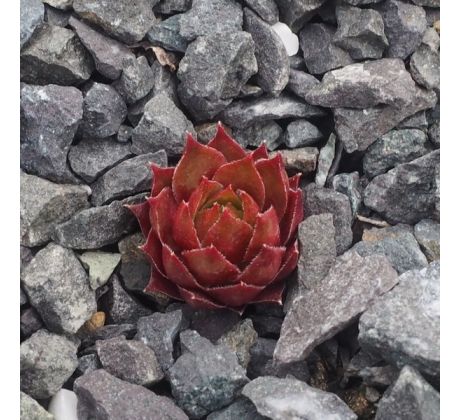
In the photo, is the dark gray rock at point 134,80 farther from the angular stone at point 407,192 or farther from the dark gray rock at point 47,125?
the angular stone at point 407,192

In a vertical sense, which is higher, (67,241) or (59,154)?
(59,154)

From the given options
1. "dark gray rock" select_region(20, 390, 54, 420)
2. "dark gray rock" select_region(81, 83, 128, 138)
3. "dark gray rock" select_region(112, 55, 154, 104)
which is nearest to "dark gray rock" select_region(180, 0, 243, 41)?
"dark gray rock" select_region(112, 55, 154, 104)

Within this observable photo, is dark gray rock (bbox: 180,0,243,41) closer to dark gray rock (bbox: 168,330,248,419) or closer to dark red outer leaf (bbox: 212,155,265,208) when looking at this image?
dark red outer leaf (bbox: 212,155,265,208)

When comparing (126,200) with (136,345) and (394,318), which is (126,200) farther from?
(394,318)

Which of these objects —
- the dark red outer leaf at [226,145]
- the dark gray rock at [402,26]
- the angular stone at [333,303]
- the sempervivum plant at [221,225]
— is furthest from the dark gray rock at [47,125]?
the dark gray rock at [402,26]

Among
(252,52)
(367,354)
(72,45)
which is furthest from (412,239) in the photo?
(72,45)

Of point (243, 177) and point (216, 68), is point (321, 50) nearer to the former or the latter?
point (216, 68)
